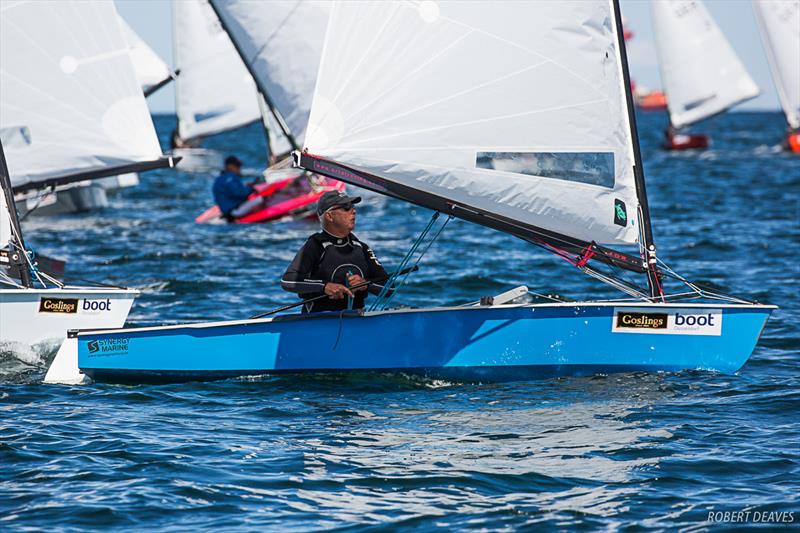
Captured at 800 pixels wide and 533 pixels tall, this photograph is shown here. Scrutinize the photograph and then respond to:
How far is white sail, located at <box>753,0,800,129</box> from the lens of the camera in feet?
113

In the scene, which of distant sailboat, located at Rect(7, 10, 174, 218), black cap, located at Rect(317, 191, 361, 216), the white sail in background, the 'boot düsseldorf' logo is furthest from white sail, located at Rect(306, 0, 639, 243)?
distant sailboat, located at Rect(7, 10, 174, 218)

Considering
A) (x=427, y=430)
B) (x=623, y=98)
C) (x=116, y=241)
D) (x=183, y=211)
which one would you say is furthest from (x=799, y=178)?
(x=427, y=430)

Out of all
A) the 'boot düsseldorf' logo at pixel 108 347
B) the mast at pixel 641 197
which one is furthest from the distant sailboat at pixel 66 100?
the mast at pixel 641 197

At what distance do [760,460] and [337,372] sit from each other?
3.42 m

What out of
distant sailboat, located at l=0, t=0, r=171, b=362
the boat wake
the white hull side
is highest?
distant sailboat, located at l=0, t=0, r=171, b=362

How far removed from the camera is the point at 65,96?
42.1 feet

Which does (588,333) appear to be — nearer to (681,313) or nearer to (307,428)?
(681,313)

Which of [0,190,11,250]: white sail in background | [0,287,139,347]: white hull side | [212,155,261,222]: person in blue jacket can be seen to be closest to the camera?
[0,287,139,347]: white hull side

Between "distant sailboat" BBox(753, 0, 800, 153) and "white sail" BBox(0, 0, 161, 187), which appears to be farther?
"distant sailboat" BBox(753, 0, 800, 153)

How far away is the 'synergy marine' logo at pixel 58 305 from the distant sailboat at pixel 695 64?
35073mm

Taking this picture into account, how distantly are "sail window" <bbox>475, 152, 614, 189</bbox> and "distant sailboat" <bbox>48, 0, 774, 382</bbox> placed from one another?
1 cm

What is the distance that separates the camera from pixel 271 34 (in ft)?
68.8

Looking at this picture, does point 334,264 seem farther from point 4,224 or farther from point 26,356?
point 4,224

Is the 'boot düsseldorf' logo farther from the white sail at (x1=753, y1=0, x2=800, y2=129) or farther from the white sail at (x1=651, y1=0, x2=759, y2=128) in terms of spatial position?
the white sail at (x1=651, y1=0, x2=759, y2=128)
